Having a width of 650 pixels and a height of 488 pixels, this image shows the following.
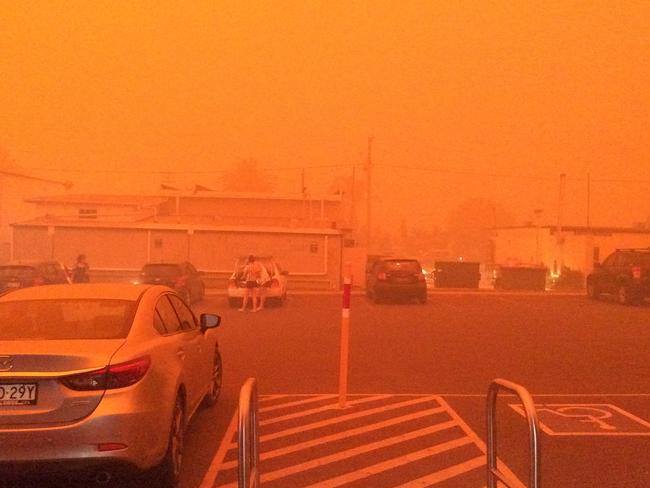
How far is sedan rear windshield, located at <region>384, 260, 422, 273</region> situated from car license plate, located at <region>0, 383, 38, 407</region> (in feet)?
70.1

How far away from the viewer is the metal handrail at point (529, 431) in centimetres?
480

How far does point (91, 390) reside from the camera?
205 inches

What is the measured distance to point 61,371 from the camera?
5168 mm

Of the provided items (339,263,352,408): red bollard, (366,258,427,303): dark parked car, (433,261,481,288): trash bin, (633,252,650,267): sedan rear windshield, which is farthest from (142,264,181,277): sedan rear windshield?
(433,261,481,288): trash bin

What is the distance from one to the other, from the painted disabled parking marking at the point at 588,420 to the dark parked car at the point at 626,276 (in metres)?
17.6

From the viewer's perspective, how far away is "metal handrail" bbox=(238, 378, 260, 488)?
4.53 meters

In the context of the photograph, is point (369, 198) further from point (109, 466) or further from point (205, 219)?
point (109, 466)

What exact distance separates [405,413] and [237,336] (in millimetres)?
8331

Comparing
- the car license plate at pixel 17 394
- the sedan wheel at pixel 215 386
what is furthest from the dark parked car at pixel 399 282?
the car license plate at pixel 17 394

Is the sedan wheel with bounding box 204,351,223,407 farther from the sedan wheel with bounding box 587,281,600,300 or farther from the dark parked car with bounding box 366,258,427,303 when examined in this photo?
the sedan wheel with bounding box 587,281,600,300

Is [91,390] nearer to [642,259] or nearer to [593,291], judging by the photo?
[642,259]

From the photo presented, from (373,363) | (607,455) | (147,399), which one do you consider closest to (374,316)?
(373,363)

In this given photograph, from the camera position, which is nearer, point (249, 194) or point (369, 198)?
point (249, 194)

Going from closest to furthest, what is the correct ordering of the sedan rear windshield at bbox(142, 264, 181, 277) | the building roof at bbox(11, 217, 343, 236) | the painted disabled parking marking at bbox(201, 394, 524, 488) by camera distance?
1. the painted disabled parking marking at bbox(201, 394, 524, 488)
2. the sedan rear windshield at bbox(142, 264, 181, 277)
3. the building roof at bbox(11, 217, 343, 236)
